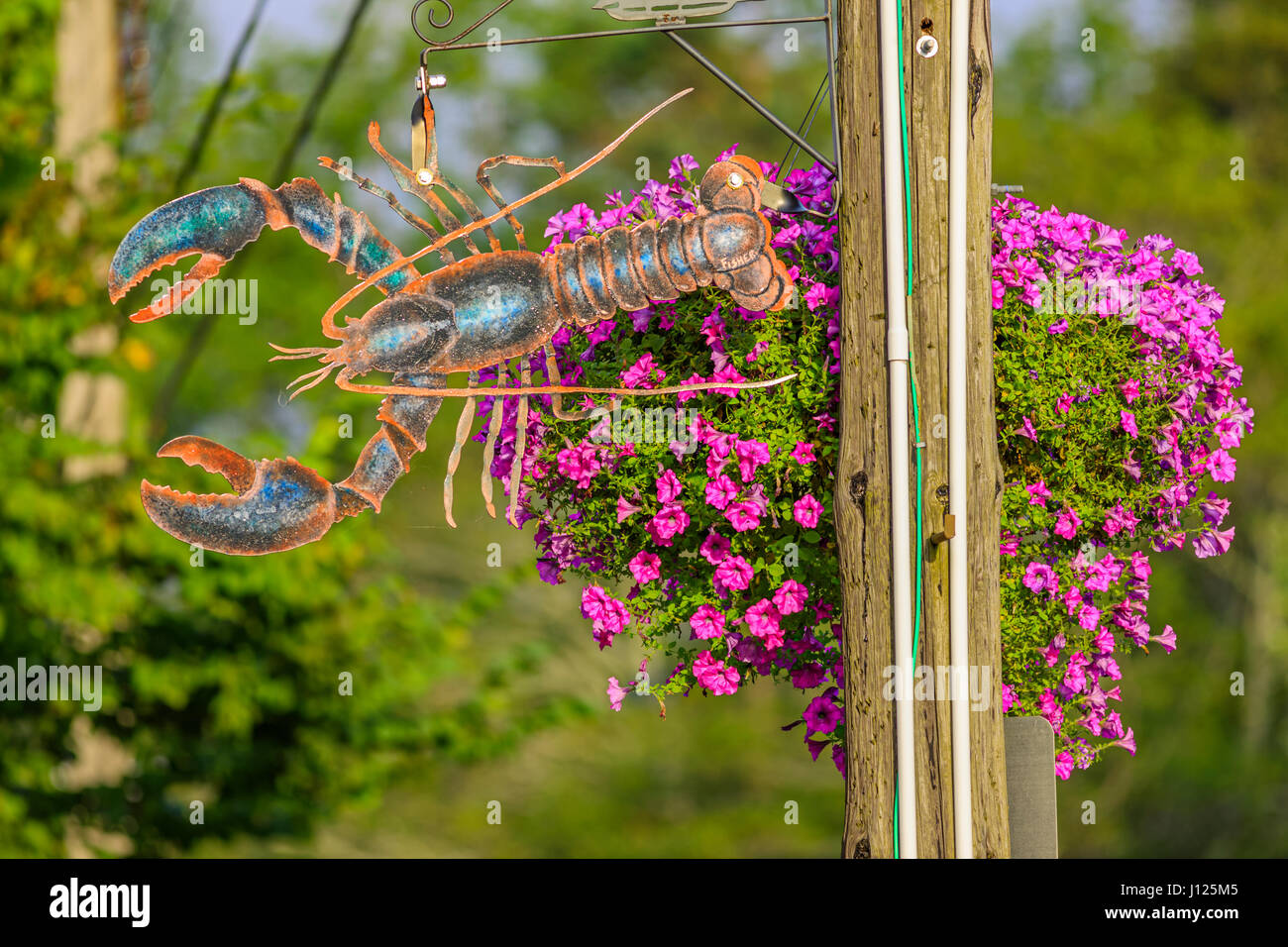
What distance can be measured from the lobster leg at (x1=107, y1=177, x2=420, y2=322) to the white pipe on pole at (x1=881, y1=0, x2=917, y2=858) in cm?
102

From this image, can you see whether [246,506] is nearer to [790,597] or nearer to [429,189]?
[429,189]

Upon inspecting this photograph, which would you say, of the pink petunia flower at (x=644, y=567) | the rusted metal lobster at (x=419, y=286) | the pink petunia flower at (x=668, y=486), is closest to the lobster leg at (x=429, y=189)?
the rusted metal lobster at (x=419, y=286)

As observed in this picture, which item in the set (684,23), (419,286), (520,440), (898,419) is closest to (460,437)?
(520,440)

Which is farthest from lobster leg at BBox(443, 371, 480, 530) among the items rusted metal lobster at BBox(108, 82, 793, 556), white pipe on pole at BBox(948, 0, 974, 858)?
white pipe on pole at BBox(948, 0, 974, 858)

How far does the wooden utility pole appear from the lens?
109 inches

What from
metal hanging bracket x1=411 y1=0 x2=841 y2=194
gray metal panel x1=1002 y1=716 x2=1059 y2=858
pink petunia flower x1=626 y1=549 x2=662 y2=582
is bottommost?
gray metal panel x1=1002 y1=716 x2=1059 y2=858

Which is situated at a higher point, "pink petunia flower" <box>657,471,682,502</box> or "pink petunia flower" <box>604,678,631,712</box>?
"pink petunia flower" <box>657,471,682,502</box>

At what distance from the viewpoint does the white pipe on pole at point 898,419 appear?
2732 mm

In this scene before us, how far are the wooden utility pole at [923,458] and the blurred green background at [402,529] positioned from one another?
35.0 inches

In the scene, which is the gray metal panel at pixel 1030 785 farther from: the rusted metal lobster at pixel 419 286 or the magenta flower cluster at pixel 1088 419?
the rusted metal lobster at pixel 419 286

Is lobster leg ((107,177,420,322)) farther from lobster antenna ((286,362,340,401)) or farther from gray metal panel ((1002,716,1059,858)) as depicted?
gray metal panel ((1002,716,1059,858))

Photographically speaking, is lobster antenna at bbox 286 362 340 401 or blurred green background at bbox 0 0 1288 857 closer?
lobster antenna at bbox 286 362 340 401

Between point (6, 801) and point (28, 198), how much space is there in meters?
2.88

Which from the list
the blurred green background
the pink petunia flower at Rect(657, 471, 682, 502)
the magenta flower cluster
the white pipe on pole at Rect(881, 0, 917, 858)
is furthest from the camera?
the blurred green background
